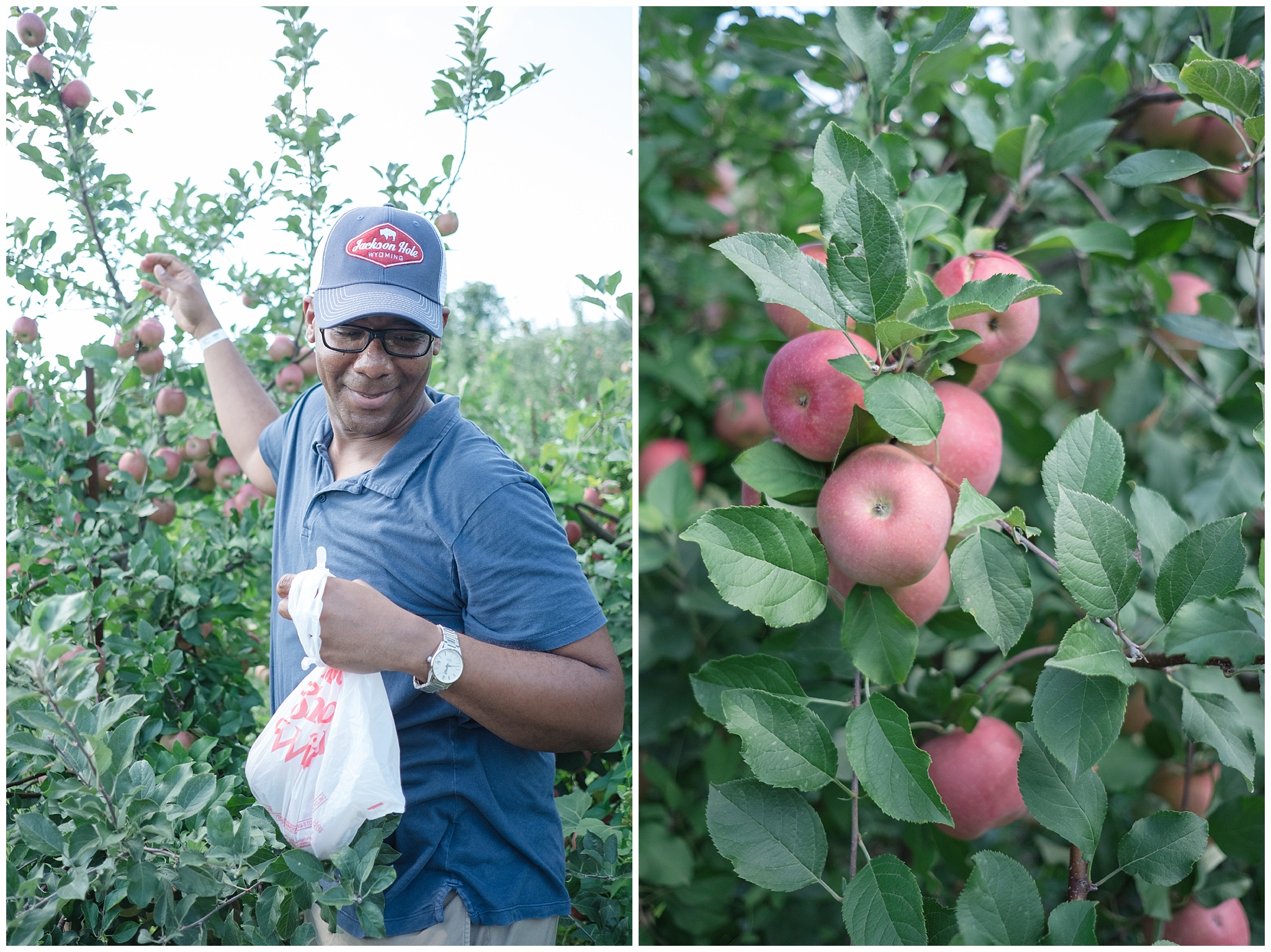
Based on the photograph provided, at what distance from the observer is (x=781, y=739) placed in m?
0.70

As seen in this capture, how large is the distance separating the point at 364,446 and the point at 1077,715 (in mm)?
698

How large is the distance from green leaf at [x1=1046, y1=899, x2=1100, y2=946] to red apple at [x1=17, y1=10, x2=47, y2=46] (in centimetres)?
126

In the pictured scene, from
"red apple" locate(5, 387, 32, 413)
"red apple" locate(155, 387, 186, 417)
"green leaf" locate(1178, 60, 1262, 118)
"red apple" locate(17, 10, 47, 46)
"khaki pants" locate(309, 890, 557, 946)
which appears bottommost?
"khaki pants" locate(309, 890, 557, 946)

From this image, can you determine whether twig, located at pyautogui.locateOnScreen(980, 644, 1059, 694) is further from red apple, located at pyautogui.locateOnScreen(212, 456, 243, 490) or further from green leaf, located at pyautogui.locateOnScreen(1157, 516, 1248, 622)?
red apple, located at pyautogui.locateOnScreen(212, 456, 243, 490)

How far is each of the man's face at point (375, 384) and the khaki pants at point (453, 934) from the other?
1.52 feet

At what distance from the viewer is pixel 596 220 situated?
0.95 meters

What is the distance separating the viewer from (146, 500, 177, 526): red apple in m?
1.02

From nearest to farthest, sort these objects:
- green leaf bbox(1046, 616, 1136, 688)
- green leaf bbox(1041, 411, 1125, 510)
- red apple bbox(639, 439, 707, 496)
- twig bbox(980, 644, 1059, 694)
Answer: green leaf bbox(1046, 616, 1136, 688) < green leaf bbox(1041, 411, 1125, 510) < twig bbox(980, 644, 1059, 694) < red apple bbox(639, 439, 707, 496)

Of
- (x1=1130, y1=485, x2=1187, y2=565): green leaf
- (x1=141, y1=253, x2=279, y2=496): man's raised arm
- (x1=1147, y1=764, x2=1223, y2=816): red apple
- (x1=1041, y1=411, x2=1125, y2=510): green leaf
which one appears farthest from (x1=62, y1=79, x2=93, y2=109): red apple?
(x1=1147, y1=764, x2=1223, y2=816): red apple

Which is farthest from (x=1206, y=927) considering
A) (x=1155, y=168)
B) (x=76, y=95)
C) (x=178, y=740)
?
(x=76, y=95)

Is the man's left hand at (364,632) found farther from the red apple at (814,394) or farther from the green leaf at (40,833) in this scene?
the red apple at (814,394)

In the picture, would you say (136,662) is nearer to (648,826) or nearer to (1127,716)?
(648,826)

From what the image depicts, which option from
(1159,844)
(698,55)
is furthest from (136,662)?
(698,55)

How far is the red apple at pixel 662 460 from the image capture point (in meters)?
1.35
